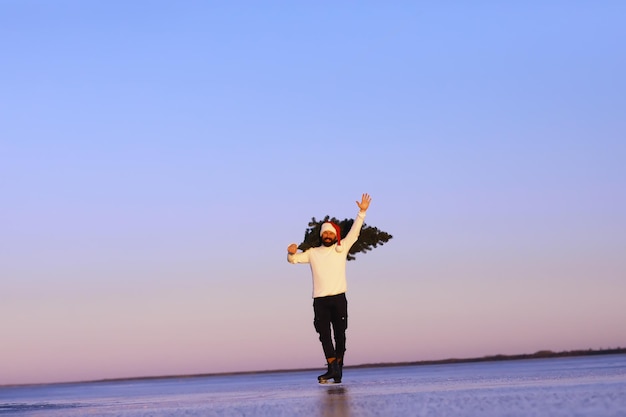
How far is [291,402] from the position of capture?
1208cm

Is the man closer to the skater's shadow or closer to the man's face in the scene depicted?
the man's face

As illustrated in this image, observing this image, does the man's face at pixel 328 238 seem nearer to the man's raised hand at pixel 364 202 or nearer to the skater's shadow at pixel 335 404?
the man's raised hand at pixel 364 202

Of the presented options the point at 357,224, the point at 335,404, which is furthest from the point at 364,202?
the point at 335,404

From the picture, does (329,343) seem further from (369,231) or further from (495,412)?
(495,412)

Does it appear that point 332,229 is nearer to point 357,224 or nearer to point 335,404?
point 357,224

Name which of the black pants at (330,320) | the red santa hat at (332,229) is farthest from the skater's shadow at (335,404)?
the red santa hat at (332,229)

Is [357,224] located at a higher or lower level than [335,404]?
higher

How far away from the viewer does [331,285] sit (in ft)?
54.8

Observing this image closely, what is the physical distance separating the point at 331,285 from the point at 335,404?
5702 mm

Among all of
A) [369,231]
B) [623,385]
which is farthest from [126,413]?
[369,231]

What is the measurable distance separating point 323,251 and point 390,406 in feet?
21.4

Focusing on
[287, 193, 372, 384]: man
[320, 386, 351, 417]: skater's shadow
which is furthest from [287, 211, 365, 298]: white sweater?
[320, 386, 351, 417]: skater's shadow

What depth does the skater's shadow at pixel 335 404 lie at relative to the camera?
966 cm

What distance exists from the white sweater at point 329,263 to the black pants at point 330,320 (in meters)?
0.11
